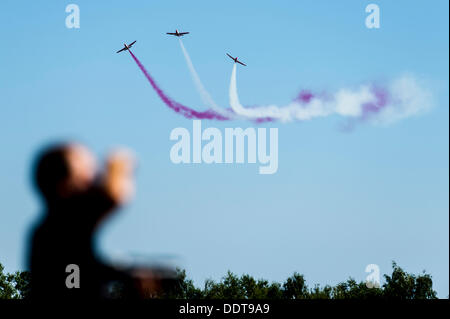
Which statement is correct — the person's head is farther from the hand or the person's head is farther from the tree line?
the tree line

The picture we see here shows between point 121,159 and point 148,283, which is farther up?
point 121,159

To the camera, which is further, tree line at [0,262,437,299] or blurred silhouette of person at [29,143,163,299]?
tree line at [0,262,437,299]

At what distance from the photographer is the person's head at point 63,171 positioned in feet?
9.76

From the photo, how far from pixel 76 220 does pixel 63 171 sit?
233 millimetres

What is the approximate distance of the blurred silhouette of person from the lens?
297 cm

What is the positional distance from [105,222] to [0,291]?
4526 inches

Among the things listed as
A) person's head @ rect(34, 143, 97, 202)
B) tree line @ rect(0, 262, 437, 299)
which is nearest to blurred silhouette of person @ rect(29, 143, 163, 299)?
person's head @ rect(34, 143, 97, 202)

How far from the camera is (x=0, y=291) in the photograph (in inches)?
4343

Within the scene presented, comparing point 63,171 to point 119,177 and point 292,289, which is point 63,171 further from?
point 292,289

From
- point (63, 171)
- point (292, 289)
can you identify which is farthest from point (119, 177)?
point (292, 289)

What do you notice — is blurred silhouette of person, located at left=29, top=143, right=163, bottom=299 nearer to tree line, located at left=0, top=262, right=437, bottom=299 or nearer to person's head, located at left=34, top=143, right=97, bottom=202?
person's head, located at left=34, top=143, right=97, bottom=202
